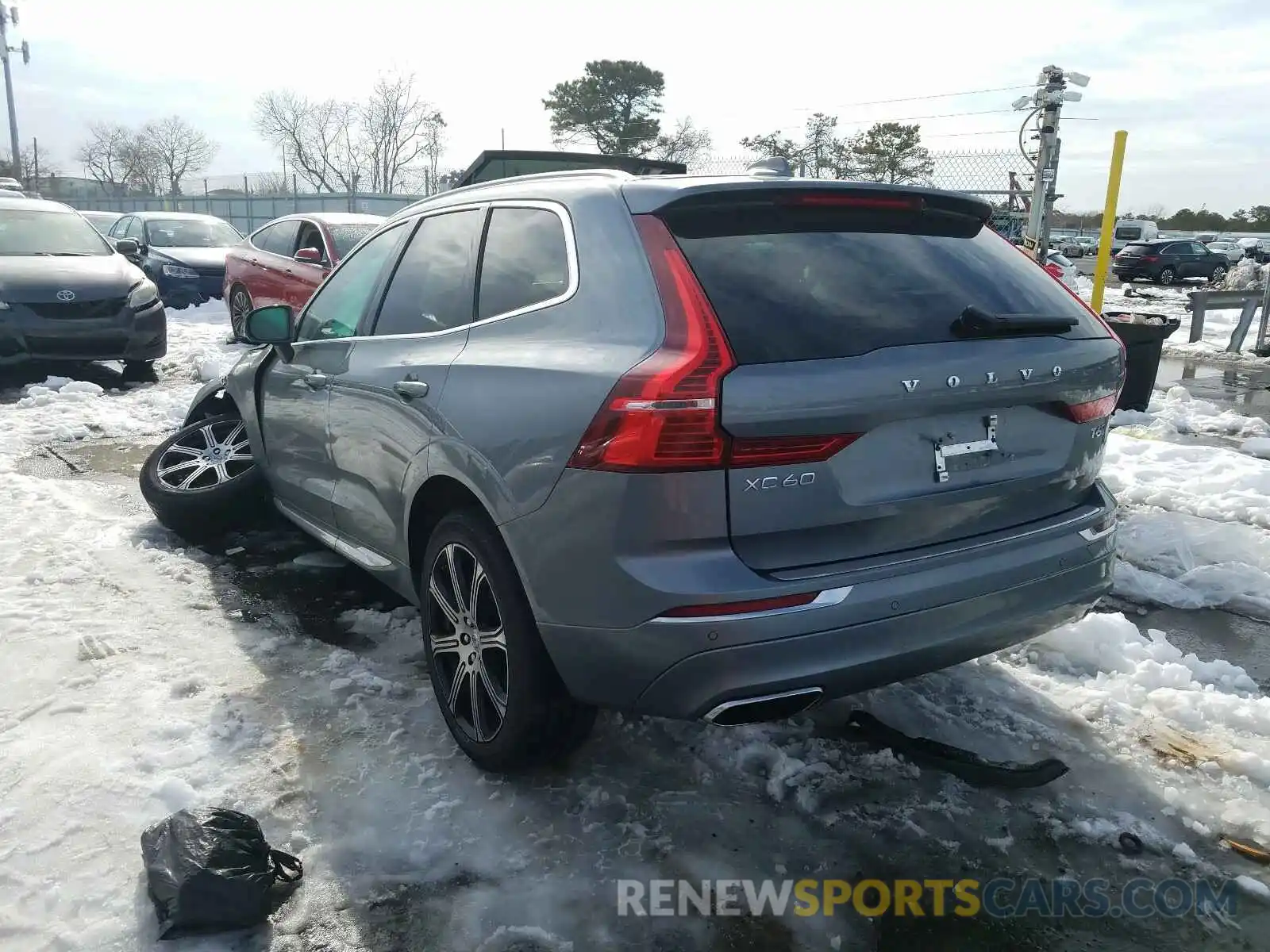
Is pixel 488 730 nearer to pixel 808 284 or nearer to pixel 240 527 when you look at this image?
pixel 808 284

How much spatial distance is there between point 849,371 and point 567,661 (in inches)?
41.3

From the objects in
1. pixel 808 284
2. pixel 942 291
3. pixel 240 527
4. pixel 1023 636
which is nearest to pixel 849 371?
pixel 808 284

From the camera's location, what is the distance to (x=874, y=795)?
2932 millimetres

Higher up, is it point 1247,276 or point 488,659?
point 1247,276

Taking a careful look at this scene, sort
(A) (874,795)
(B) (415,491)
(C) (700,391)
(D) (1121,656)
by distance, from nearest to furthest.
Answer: (C) (700,391)
(A) (874,795)
(B) (415,491)
(D) (1121,656)

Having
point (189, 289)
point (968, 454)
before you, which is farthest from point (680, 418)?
point (189, 289)

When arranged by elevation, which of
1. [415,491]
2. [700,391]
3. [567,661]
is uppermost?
[700,391]

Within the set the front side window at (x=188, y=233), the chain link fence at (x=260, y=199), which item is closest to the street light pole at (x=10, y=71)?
the chain link fence at (x=260, y=199)

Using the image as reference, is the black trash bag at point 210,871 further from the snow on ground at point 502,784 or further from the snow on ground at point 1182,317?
the snow on ground at point 1182,317

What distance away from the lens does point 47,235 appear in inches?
406

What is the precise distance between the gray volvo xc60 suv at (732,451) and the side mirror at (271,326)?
131 centimetres

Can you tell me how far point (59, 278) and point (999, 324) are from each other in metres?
9.39

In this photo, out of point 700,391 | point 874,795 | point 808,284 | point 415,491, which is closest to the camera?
point 700,391

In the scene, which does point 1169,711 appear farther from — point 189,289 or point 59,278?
point 189,289
